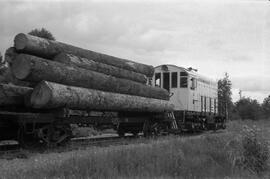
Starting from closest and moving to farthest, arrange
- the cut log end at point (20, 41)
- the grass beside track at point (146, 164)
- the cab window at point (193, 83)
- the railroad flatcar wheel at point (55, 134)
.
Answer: the grass beside track at point (146, 164) < the cut log end at point (20, 41) < the railroad flatcar wheel at point (55, 134) < the cab window at point (193, 83)

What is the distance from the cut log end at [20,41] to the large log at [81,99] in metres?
1.28

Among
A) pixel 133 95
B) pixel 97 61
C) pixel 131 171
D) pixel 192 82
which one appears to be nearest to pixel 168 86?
pixel 192 82

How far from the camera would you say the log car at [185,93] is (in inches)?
798

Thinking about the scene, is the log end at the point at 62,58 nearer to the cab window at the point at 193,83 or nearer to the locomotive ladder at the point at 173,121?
the locomotive ladder at the point at 173,121

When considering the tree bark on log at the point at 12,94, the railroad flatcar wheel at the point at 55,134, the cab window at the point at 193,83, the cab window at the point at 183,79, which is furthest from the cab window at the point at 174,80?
the tree bark on log at the point at 12,94

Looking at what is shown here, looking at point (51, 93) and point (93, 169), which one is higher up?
point (51, 93)

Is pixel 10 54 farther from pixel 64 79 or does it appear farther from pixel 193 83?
pixel 193 83

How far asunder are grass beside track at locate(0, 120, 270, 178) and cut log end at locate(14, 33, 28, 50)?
3620 millimetres

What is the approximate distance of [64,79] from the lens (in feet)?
39.0

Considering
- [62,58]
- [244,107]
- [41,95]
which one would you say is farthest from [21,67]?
[244,107]

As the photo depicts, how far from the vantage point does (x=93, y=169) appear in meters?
6.88

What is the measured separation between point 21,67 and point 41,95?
1.06 meters

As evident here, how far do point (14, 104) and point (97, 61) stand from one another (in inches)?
159

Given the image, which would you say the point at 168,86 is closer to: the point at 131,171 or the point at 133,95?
the point at 133,95
